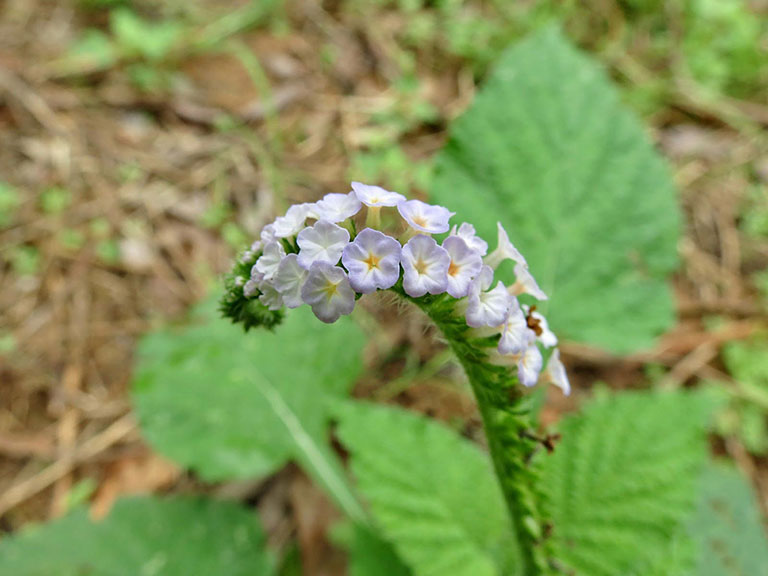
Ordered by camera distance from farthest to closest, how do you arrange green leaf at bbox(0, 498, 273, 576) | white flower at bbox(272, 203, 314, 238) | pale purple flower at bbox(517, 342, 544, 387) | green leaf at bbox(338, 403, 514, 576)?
green leaf at bbox(0, 498, 273, 576)
green leaf at bbox(338, 403, 514, 576)
pale purple flower at bbox(517, 342, 544, 387)
white flower at bbox(272, 203, 314, 238)

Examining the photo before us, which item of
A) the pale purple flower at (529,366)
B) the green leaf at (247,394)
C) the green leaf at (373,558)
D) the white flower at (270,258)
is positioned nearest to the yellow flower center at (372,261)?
the white flower at (270,258)

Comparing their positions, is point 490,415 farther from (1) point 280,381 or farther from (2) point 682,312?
(2) point 682,312

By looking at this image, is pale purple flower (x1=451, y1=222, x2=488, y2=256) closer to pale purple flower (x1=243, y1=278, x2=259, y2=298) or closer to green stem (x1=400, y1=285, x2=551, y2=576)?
green stem (x1=400, y1=285, x2=551, y2=576)

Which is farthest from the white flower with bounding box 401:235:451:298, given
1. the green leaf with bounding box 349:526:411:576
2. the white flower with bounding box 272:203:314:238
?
the green leaf with bounding box 349:526:411:576

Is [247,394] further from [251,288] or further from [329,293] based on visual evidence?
[329,293]

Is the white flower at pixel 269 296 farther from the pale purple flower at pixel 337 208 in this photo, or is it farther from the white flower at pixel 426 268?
the white flower at pixel 426 268

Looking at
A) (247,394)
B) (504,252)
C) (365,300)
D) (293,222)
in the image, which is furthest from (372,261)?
(247,394)
